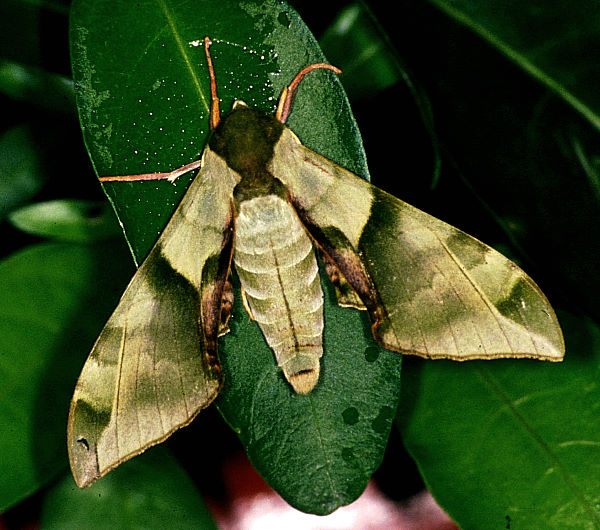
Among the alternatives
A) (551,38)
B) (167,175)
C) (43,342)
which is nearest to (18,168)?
(43,342)

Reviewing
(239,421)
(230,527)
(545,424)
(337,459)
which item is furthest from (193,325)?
(230,527)

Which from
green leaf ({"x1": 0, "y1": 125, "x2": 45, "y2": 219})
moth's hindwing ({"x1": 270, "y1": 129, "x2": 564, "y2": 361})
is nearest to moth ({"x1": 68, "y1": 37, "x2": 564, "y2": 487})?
moth's hindwing ({"x1": 270, "y1": 129, "x2": 564, "y2": 361})

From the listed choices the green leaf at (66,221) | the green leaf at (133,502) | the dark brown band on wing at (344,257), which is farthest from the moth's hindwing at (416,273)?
the green leaf at (133,502)

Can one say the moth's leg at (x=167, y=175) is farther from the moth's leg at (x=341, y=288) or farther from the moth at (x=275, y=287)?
the moth's leg at (x=341, y=288)

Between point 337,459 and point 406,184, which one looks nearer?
point 337,459

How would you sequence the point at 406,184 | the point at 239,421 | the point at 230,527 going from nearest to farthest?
the point at 239,421 < the point at 406,184 < the point at 230,527

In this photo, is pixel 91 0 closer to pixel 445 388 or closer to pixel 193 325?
pixel 193 325

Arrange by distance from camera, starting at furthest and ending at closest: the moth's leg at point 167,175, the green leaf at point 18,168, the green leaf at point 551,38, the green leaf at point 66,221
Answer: the green leaf at point 18,168, the green leaf at point 66,221, the green leaf at point 551,38, the moth's leg at point 167,175
